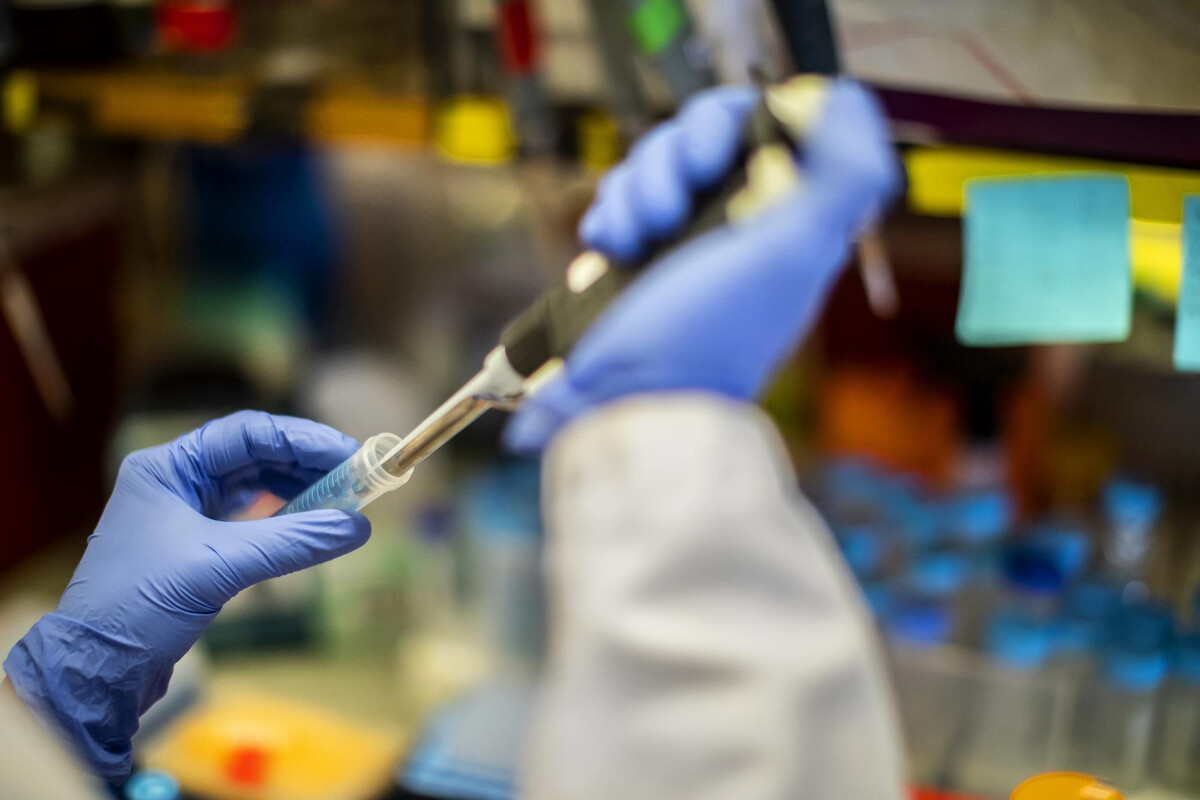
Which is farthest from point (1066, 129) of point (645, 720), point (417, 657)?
point (417, 657)

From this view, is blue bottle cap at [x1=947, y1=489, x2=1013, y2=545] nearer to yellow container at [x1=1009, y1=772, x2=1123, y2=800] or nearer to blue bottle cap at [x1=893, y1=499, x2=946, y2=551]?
blue bottle cap at [x1=893, y1=499, x2=946, y2=551]

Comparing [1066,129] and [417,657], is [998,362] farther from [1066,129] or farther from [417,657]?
[417,657]

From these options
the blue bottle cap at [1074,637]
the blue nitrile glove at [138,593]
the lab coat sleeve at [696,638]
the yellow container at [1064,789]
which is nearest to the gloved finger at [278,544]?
the blue nitrile glove at [138,593]

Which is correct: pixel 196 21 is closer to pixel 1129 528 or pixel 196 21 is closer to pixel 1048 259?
pixel 1048 259

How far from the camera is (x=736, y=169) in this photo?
0.62 meters

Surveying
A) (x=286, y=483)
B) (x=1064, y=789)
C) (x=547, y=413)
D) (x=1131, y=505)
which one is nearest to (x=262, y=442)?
(x=286, y=483)

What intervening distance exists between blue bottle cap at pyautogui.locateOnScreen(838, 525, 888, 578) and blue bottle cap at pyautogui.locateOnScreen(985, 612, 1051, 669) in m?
0.16

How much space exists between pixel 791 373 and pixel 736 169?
96 centimetres

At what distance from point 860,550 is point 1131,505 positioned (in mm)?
347

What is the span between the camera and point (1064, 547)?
1.18 metres

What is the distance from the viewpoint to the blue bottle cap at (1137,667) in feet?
3.41

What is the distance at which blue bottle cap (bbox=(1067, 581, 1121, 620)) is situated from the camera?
113 cm

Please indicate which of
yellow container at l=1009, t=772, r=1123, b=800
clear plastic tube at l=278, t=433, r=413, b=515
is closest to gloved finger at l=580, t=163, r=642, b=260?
clear plastic tube at l=278, t=433, r=413, b=515

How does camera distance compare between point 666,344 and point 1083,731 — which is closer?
point 666,344
